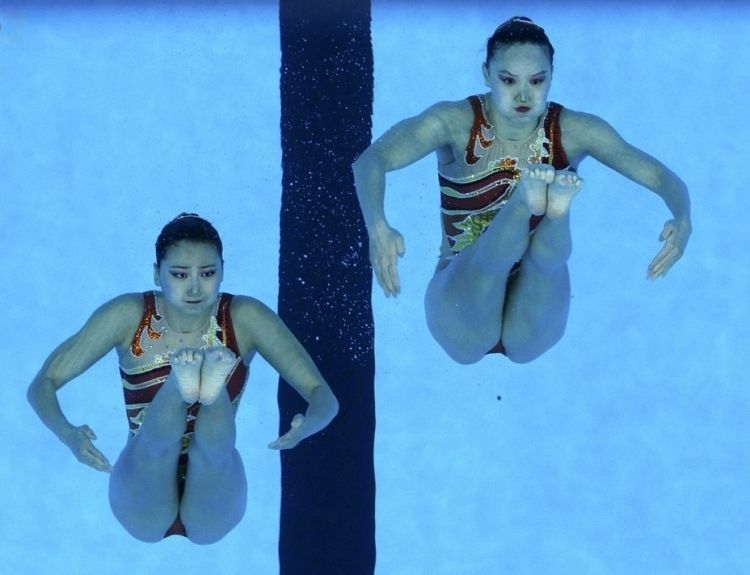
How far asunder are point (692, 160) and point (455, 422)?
1746 mm

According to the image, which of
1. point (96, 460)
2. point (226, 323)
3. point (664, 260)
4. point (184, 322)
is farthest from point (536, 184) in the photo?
point (96, 460)

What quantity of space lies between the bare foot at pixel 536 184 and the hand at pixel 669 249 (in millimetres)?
370

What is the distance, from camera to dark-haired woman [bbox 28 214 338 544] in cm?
352

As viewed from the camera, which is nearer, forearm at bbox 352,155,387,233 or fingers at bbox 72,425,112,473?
forearm at bbox 352,155,387,233

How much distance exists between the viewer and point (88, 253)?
532cm

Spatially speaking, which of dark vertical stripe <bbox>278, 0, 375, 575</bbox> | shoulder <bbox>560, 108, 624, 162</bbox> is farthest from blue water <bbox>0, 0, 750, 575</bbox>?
shoulder <bbox>560, 108, 624, 162</bbox>

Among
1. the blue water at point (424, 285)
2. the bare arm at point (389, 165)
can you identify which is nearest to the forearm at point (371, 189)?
the bare arm at point (389, 165)

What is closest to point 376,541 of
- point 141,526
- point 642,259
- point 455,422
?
point 455,422

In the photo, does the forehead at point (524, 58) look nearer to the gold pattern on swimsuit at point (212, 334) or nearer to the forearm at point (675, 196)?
the forearm at point (675, 196)

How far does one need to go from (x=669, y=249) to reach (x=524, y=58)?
2.43 ft

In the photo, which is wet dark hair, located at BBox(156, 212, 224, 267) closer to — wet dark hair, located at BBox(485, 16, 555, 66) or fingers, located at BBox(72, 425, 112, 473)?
fingers, located at BBox(72, 425, 112, 473)

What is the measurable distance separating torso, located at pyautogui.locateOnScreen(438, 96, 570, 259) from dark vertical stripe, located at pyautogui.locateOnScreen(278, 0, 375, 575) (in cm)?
111

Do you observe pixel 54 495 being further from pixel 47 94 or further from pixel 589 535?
pixel 589 535

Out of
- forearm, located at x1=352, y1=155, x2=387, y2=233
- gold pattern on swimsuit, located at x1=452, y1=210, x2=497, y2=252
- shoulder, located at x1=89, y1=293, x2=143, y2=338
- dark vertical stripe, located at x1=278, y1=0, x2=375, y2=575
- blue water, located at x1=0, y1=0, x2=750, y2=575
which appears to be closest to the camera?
forearm, located at x1=352, y1=155, x2=387, y2=233
